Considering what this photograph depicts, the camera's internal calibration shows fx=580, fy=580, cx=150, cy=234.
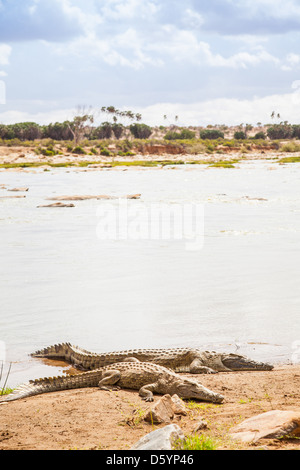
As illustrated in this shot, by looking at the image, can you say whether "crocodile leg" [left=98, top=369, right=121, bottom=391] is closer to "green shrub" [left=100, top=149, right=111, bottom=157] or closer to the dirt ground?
the dirt ground

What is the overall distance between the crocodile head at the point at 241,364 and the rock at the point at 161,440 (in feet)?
10.1

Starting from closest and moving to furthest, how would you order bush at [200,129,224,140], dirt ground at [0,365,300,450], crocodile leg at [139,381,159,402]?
1. dirt ground at [0,365,300,450]
2. crocodile leg at [139,381,159,402]
3. bush at [200,129,224,140]

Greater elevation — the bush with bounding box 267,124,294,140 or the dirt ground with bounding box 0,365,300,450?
the bush with bounding box 267,124,294,140

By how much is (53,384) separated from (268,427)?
2.95 metres

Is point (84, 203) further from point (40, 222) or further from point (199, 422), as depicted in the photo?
point (199, 422)

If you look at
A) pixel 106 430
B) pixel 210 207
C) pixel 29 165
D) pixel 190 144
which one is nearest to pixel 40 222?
pixel 210 207

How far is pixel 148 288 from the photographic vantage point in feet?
38.9

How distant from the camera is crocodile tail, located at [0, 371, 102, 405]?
20.8 feet

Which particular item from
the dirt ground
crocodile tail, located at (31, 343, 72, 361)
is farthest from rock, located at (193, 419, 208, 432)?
crocodile tail, located at (31, 343, 72, 361)

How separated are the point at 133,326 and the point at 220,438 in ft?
16.1

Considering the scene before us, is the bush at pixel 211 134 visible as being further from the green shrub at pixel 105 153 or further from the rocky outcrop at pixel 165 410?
the rocky outcrop at pixel 165 410

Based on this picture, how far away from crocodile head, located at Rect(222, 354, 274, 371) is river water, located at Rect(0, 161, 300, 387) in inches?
25.5

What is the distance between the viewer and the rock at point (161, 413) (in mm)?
5168

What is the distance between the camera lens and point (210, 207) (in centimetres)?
2777
